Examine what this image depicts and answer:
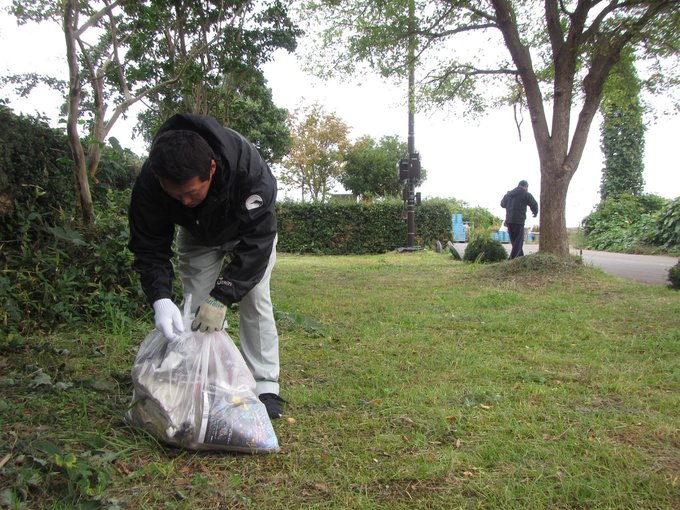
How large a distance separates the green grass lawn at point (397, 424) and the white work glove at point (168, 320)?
0.44m

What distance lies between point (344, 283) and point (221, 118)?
111 inches

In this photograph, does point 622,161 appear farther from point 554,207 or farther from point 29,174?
Answer: point 29,174

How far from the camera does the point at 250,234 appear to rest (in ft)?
7.25

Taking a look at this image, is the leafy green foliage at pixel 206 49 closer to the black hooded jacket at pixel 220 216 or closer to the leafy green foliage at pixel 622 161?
the black hooded jacket at pixel 220 216

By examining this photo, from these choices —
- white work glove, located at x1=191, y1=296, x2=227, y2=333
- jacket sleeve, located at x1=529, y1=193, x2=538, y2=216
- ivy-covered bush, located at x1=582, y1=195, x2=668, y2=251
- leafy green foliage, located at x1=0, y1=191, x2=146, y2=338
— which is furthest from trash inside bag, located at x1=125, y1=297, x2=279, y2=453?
ivy-covered bush, located at x1=582, y1=195, x2=668, y2=251

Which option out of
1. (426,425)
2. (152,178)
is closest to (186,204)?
(152,178)

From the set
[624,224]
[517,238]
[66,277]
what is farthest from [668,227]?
[66,277]

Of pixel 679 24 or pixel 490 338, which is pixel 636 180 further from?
pixel 490 338

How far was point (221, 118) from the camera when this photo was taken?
20.1 feet

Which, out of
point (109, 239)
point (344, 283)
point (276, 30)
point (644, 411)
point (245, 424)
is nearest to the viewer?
point (245, 424)

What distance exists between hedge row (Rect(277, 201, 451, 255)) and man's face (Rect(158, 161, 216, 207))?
12999 mm

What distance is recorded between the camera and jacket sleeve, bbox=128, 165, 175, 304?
2.23 meters

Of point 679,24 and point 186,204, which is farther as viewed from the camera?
point 679,24

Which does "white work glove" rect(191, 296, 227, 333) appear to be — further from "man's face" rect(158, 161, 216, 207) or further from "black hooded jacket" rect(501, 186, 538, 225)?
"black hooded jacket" rect(501, 186, 538, 225)
